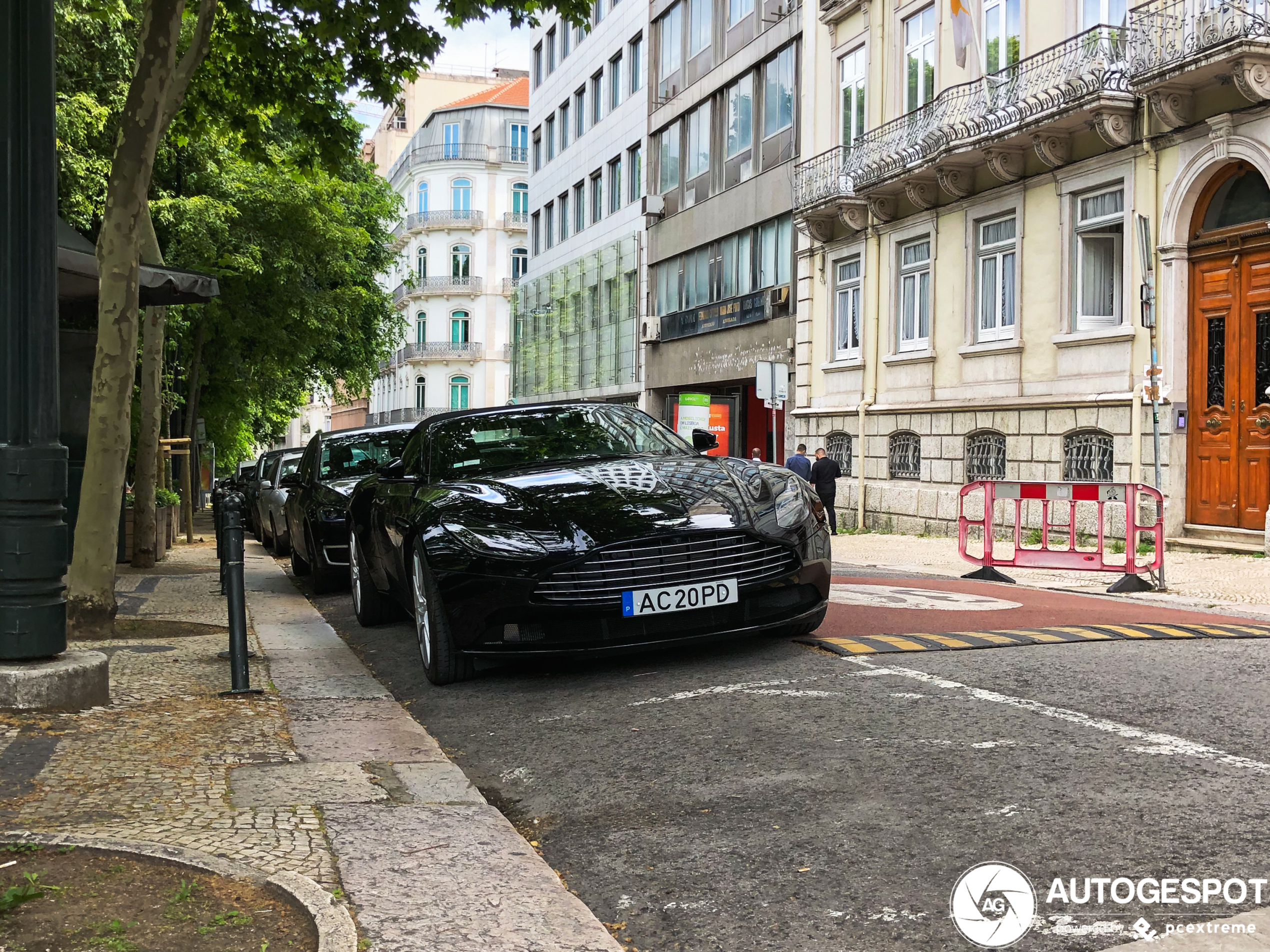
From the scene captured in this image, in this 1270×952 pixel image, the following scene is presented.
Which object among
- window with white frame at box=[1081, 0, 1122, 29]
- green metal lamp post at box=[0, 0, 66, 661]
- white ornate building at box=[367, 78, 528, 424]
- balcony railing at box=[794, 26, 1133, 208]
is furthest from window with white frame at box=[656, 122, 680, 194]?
white ornate building at box=[367, 78, 528, 424]

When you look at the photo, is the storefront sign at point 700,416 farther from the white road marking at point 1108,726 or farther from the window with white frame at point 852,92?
the white road marking at point 1108,726

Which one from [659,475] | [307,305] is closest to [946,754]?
[659,475]

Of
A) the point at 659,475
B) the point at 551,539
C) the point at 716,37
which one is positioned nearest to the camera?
the point at 551,539

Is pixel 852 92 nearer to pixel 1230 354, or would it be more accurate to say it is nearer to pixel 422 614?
pixel 1230 354

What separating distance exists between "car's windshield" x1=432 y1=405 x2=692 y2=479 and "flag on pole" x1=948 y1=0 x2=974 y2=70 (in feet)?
48.1

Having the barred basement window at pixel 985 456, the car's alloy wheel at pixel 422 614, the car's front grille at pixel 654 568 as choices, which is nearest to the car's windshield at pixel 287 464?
the barred basement window at pixel 985 456

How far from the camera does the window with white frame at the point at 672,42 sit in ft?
120

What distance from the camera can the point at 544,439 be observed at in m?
7.85

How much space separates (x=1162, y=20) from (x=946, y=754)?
49.0ft

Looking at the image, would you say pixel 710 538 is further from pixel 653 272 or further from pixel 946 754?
pixel 653 272

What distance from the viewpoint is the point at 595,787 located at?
4559mm

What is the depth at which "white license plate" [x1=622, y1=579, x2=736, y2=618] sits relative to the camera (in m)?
6.16

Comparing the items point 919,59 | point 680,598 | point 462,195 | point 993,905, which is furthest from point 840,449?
point 462,195

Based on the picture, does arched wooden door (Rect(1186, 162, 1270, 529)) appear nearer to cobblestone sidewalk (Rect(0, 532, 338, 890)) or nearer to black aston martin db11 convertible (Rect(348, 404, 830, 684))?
black aston martin db11 convertible (Rect(348, 404, 830, 684))
